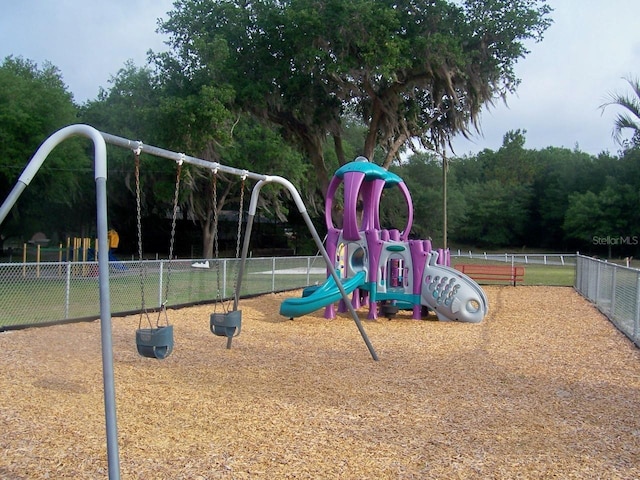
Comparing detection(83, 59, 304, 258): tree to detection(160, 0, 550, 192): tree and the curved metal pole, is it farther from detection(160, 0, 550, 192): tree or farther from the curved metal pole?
the curved metal pole

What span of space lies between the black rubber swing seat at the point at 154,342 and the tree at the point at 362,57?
518 inches

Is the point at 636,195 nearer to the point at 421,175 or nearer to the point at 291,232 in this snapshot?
the point at 421,175

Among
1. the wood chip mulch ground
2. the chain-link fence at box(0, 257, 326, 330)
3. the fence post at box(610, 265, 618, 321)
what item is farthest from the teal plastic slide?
the fence post at box(610, 265, 618, 321)

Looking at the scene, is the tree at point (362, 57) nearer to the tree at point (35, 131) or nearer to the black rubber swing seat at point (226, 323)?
the tree at point (35, 131)

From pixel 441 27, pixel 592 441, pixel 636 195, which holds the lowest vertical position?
pixel 592 441

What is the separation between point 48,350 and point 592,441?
20.2 feet

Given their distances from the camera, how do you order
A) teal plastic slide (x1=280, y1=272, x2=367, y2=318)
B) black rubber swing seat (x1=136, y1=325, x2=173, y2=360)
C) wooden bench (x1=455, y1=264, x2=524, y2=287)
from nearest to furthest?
1. black rubber swing seat (x1=136, y1=325, x2=173, y2=360)
2. teal plastic slide (x1=280, y1=272, x2=367, y2=318)
3. wooden bench (x1=455, y1=264, x2=524, y2=287)

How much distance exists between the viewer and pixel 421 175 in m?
49.9

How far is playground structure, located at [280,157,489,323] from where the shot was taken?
10.6 metres

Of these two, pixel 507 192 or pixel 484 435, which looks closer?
pixel 484 435

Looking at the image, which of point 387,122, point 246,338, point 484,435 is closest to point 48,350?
point 246,338

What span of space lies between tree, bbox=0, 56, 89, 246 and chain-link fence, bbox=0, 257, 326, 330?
3911 millimetres

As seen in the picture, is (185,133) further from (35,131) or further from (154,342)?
(154,342)

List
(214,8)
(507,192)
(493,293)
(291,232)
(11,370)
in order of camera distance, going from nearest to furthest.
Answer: (11,370) → (493,293) → (214,8) → (291,232) → (507,192)
